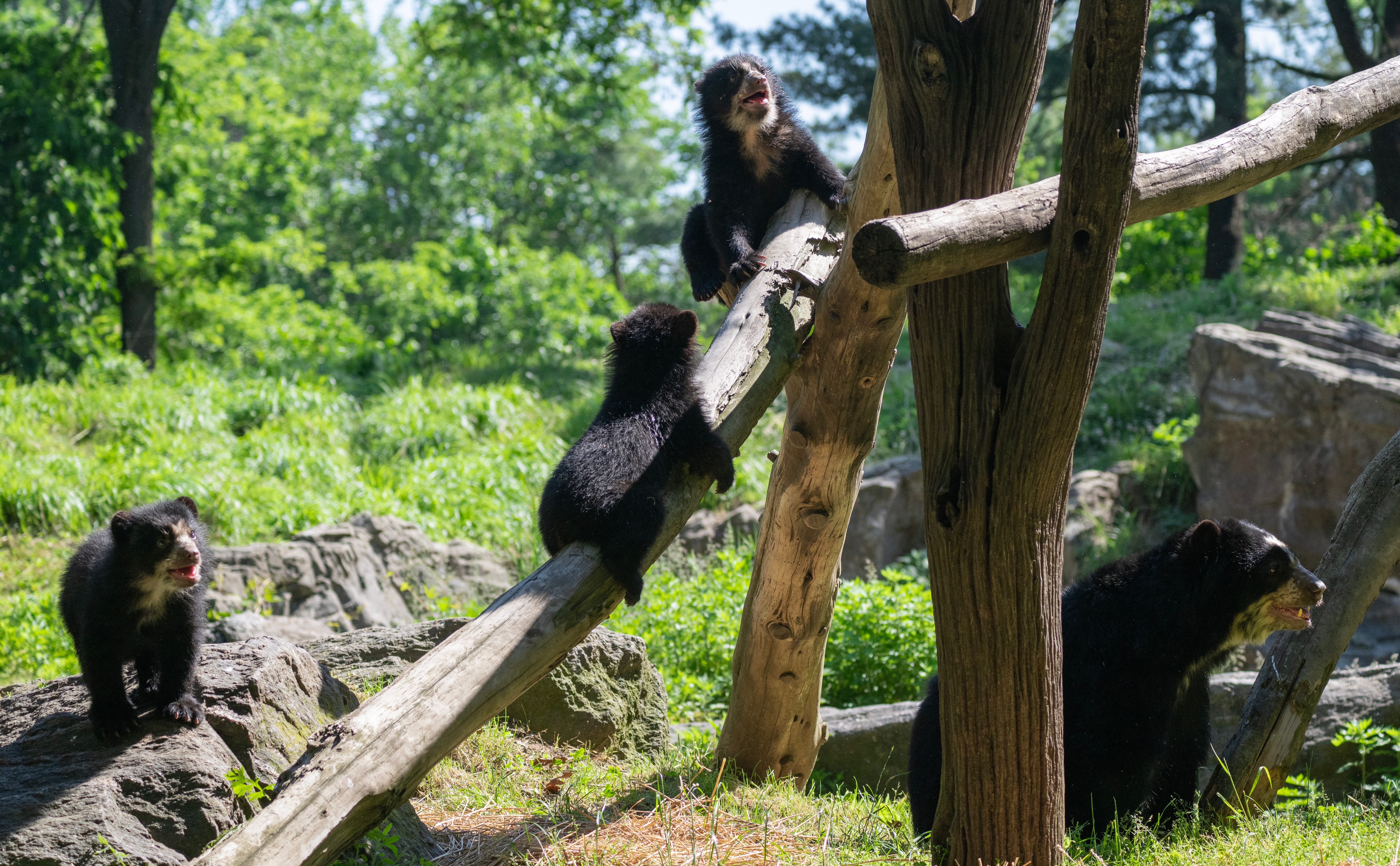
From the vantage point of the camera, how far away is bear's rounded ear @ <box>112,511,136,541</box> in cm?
353

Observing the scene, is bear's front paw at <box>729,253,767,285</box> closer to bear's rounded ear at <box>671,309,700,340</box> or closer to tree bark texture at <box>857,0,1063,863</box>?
bear's rounded ear at <box>671,309,700,340</box>

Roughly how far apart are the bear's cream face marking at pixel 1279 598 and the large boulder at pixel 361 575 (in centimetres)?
508

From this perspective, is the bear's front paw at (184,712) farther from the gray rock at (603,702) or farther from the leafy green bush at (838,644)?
the leafy green bush at (838,644)

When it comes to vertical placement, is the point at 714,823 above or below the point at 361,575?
below

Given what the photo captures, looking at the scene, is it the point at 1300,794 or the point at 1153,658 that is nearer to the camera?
the point at 1153,658

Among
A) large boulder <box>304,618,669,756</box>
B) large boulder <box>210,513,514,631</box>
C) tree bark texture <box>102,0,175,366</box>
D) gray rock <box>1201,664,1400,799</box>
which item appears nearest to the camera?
large boulder <box>304,618,669,756</box>

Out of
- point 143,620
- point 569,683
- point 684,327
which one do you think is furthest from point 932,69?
point 569,683

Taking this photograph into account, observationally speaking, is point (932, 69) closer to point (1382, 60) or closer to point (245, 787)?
point (245, 787)

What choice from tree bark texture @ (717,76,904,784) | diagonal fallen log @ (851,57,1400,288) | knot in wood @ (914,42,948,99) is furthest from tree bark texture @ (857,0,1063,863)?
tree bark texture @ (717,76,904,784)

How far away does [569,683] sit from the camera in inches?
201

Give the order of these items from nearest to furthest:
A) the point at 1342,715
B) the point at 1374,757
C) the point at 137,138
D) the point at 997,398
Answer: the point at 997,398, the point at 1374,757, the point at 1342,715, the point at 137,138

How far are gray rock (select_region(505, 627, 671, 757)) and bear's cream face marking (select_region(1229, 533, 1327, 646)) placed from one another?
9.50 feet

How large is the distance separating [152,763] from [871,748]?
382 cm

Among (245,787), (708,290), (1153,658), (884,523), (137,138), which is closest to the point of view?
(245,787)
